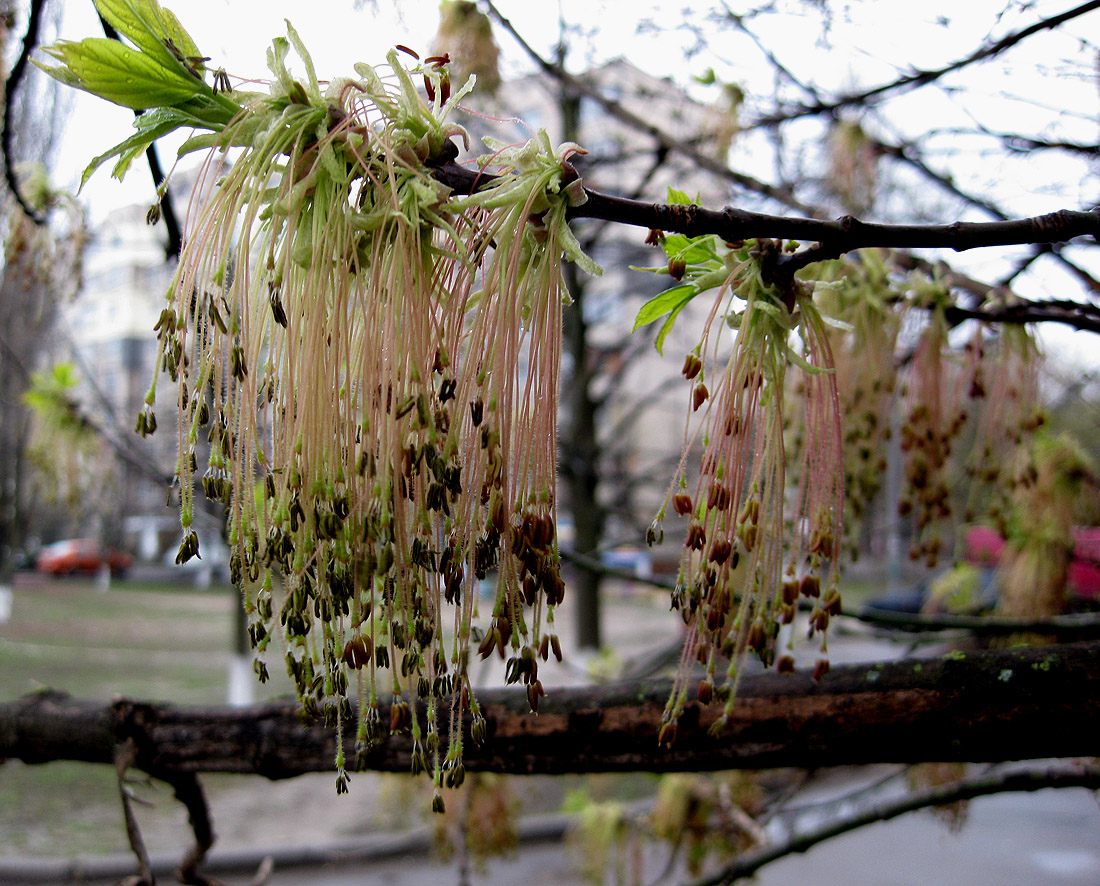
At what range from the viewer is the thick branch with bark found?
4.25 ft

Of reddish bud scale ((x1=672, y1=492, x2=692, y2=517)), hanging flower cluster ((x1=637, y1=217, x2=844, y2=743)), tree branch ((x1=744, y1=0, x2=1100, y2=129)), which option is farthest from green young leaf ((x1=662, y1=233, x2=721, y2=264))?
tree branch ((x1=744, y1=0, x2=1100, y2=129))

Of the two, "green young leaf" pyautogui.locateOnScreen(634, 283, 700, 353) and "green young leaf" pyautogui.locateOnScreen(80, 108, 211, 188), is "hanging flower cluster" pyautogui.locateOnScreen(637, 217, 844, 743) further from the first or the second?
"green young leaf" pyautogui.locateOnScreen(80, 108, 211, 188)

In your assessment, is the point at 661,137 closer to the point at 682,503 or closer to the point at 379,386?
the point at 682,503

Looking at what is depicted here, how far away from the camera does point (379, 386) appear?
1.01 meters

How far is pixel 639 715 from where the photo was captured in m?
1.52

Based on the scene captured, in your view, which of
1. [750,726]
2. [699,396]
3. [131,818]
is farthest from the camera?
[131,818]

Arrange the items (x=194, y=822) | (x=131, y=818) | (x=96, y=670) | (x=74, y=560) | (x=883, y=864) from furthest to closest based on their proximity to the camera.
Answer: (x=74, y=560) → (x=96, y=670) → (x=883, y=864) → (x=194, y=822) → (x=131, y=818)

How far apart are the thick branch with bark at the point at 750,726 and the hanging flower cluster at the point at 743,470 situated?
0.18 meters

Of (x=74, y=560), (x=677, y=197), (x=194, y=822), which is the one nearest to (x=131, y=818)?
(x=194, y=822)

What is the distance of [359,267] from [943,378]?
4.89 feet

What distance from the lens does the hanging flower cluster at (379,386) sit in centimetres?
97

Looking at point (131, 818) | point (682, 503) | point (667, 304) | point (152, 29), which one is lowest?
point (131, 818)

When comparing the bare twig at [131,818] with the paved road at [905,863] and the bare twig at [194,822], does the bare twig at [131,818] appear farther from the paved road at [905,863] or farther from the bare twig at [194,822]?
the paved road at [905,863]

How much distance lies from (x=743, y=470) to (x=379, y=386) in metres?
0.54
